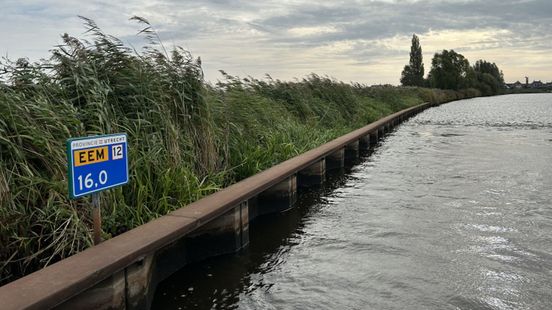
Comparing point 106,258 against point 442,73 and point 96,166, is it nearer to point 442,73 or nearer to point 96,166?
point 96,166

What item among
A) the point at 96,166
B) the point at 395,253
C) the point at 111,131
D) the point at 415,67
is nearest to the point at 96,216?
the point at 96,166

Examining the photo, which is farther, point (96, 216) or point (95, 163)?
point (96, 216)

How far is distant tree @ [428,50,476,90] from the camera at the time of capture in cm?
7944

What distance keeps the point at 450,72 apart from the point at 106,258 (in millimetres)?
84103

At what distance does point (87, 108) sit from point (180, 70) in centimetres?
167

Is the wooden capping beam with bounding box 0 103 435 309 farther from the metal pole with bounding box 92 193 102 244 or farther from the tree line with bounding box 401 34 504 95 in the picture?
the tree line with bounding box 401 34 504 95

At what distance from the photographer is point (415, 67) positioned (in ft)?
281

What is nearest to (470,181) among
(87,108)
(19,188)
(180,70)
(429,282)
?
(429,282)

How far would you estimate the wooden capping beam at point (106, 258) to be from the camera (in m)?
2.53

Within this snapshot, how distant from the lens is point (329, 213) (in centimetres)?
645

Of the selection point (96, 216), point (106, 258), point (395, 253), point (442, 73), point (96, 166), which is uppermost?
point (442, 73)

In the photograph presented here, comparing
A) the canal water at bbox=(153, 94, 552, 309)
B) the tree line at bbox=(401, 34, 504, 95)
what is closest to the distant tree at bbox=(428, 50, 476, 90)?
the tree line at bbox=(401, 34, 504, 95)

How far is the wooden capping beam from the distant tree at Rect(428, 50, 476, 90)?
3177 inches

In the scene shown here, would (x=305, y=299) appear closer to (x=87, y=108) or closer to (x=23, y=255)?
(x=23, y=255)
